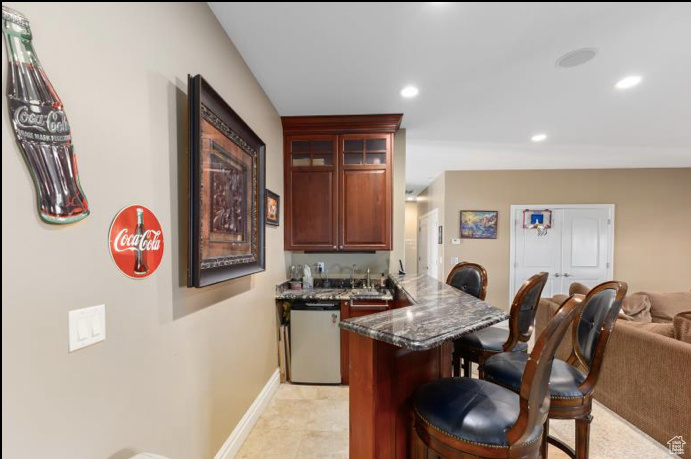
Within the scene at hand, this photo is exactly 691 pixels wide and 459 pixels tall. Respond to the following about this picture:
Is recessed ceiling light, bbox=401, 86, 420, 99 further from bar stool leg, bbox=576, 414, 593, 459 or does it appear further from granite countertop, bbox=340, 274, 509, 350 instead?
bar stool leg, bbox=576, 414, 593, 459

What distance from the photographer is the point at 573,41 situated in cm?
185

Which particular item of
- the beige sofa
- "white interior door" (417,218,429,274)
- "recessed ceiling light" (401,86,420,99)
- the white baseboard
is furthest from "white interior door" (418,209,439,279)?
the white baseboard

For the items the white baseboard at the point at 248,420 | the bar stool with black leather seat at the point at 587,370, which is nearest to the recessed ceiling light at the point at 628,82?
the bar stool with black leather seat at the point at 587,370

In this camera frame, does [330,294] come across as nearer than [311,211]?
Yes

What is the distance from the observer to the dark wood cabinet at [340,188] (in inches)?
123

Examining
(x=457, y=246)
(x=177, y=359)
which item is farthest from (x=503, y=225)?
(x=177, y=359)

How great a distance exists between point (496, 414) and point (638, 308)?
3.78 meters

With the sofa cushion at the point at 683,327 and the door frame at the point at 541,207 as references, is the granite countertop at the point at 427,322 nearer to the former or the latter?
the sofa cushion at the point at 683,327

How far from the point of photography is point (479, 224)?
5309mm

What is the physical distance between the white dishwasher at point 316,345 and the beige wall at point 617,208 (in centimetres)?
322

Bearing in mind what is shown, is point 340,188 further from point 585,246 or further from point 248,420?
point 585,246

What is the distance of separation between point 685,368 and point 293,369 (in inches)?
114

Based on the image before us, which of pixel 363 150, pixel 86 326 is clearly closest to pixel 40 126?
pixel 86 326

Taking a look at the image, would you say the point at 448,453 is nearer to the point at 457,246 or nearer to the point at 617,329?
the point at 617,329
